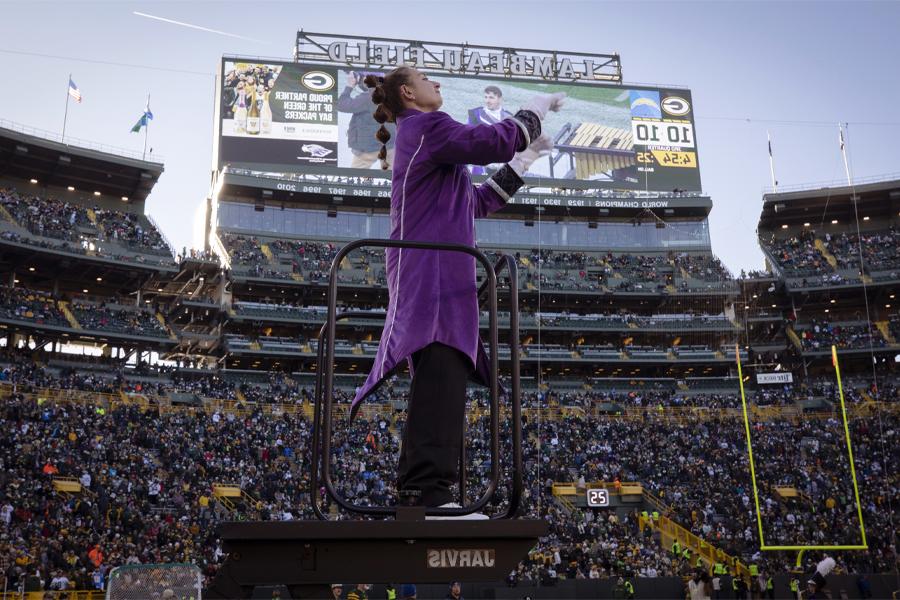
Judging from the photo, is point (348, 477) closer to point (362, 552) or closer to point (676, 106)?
point (362, 552)

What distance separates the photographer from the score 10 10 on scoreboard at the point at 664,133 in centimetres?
5234

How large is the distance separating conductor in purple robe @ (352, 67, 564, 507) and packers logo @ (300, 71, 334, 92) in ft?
A: 155

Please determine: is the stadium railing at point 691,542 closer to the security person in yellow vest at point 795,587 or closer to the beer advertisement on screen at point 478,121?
the security person in yellow vest at point 795,587

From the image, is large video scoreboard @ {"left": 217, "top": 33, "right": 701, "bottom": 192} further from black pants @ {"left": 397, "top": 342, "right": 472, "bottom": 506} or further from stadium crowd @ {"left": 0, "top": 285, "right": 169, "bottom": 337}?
black pants @ {"left": 397, "top": 342, "right": 472, "bottom": 506}

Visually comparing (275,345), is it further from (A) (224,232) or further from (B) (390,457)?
(B) (390,457)

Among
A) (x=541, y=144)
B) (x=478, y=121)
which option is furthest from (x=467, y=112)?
(x=541, y=144)

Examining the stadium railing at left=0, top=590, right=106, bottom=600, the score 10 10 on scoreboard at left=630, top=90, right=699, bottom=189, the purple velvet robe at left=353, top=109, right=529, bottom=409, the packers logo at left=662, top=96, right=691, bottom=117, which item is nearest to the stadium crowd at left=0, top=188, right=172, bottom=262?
A: the stadium railing at left=0, top=590, right=106, bottom=600

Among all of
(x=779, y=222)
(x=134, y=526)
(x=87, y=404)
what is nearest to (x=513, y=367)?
(x=134, y=526)

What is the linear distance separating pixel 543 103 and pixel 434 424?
1.32m

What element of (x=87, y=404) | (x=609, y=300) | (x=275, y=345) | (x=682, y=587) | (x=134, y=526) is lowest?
(x=682, y=587)

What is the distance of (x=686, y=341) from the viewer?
49.8 meters

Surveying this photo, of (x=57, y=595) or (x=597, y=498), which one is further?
(x=597, y=498)

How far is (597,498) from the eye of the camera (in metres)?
29.9

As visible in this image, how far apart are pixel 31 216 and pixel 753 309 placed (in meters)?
39.1
